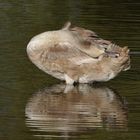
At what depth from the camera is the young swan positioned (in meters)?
11.3

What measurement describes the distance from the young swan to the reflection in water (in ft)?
0.51

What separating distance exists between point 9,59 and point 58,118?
2668 mm

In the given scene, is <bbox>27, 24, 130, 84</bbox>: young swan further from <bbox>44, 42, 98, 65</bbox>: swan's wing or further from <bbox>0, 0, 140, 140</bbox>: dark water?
<bbox>0, 0, 140, 140</bbox>: dark water

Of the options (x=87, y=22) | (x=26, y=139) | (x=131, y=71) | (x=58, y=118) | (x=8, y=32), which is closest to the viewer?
(x=26, y=139)

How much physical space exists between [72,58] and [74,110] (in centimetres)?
144

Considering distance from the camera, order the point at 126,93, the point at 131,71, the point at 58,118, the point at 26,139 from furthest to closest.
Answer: the point at 131,71, the point at 126,93, the point at 58,118, the point at 26,139

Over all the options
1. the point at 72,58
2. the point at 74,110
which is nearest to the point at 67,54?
the point at 72,58

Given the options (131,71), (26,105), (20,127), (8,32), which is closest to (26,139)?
(20,127)

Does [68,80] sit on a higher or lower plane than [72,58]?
lower

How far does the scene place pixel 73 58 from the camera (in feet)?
37.5

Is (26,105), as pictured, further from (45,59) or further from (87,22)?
(87,22)

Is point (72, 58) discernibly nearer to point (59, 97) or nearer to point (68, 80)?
point (68, 80)

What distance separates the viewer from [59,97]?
1080 cm

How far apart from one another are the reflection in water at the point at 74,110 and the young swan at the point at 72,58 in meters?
0.15
